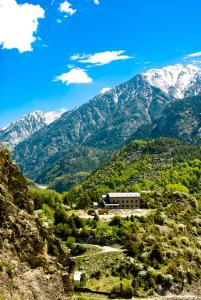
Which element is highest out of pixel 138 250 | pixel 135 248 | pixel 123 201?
pixel 123 201

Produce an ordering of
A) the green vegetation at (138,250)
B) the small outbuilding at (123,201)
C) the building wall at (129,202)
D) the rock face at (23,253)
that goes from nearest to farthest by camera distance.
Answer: the rock face at (23,253) → the green vegetation at (138,250) → the building wall at (129,202) → the small outbuilding at (123,201)

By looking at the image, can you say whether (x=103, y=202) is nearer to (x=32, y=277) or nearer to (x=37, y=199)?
(x=37, y=199)

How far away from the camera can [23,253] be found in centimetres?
3678

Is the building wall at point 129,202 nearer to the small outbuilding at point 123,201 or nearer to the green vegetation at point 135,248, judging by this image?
the small outbuilding at point 123,201

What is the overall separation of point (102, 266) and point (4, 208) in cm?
6130

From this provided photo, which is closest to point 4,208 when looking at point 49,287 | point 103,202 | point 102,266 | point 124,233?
point 49,287

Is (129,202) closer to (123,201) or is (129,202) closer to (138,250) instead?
(123,201)

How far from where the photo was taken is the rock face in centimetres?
3378

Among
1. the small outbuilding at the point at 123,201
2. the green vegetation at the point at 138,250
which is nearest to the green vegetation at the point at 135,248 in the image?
the green vegetation at the point at 138,250

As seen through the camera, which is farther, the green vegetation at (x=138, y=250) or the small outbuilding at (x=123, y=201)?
the small outbuilding at (x=123, y=201)

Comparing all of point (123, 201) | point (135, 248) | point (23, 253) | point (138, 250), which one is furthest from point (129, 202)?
point (23, 253)

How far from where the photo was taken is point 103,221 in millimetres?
121750

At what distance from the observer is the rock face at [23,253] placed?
33.8m

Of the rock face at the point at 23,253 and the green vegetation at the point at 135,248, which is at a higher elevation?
the rock face at the point at 23,253
